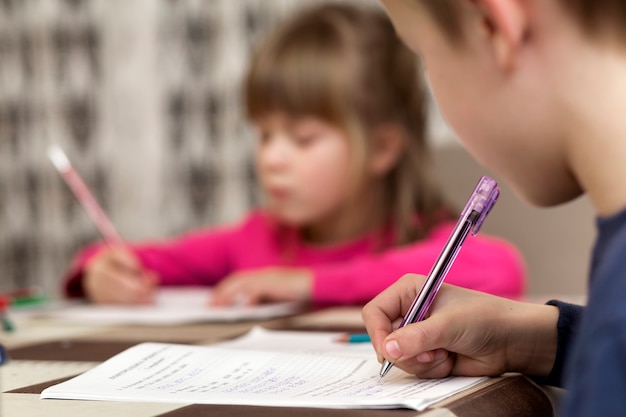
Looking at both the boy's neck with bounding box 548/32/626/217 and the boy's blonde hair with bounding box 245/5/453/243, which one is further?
the boy's blonde hair with bounding box 245/5/453/243

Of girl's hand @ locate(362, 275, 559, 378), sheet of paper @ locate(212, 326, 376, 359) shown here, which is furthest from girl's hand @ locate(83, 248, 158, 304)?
girl's hand @ locate(362, 275, 559, 378)

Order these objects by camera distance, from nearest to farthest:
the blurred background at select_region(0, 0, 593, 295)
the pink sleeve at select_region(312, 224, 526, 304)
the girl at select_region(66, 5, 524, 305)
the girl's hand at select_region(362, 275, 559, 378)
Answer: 1. the girl's hand at select_region(362, 275, 559, 378)
2. the pink sleeve at select_region(312, 224, 526, 304)
3. the girl at select_region(66, 5, 524, 305)
4. the blurred background at select_region(0, 0, 593, 295)

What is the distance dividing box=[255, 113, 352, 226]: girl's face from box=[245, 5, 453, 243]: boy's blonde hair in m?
0.02

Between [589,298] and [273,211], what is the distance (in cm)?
121

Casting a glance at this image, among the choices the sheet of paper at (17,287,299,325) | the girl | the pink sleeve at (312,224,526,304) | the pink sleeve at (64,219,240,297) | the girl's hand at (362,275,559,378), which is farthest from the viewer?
the pink sleeve at (64,219,240,297)

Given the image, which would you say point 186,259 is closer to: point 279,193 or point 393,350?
point 279,193

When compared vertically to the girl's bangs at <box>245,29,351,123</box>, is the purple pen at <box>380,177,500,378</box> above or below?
below

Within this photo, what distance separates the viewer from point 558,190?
0.54 meters

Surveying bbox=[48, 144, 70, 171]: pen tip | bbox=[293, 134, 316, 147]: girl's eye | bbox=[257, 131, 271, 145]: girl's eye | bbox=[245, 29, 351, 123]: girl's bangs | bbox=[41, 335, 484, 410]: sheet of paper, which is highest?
bbox=[245, 29, 351, 123]: girl's bangs

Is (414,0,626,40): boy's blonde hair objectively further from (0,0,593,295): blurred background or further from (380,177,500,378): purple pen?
(0,0,593,295): blurred background

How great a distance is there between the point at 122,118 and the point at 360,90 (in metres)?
1.00

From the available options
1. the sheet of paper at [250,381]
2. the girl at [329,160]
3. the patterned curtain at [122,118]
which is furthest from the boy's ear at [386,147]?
the sheet of paper at [250,381]

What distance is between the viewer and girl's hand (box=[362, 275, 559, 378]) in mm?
565

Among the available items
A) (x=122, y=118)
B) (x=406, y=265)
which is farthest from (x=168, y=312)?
(x=122, y=118)
